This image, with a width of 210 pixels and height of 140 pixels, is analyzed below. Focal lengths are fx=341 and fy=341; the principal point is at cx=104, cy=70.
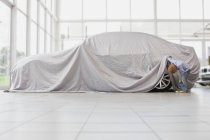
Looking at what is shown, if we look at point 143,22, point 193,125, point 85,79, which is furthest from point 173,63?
point 143,22

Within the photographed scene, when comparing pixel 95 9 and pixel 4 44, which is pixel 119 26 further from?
pixel 4 44

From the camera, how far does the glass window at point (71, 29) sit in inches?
558

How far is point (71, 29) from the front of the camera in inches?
560

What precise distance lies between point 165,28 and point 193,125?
12.8 metres

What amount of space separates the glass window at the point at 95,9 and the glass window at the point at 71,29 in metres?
0.54

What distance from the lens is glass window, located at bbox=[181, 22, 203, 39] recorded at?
1395 cm

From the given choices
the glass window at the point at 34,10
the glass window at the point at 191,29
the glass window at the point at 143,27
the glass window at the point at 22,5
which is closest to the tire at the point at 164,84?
the glass window at the point at 22,5

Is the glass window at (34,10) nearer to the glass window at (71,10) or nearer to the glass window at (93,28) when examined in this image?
the glass window at (71,10)

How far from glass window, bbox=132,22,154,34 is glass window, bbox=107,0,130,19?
0.50 meters

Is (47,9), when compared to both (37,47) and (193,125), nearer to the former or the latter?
(37,47)

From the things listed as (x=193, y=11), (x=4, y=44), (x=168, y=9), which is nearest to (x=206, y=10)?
(x=193, y=11)

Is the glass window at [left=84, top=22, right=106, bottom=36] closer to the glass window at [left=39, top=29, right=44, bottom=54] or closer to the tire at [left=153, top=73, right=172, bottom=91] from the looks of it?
the glass window at [left=39, top=29, right=44, bottom=54]

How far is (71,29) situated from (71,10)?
808mm

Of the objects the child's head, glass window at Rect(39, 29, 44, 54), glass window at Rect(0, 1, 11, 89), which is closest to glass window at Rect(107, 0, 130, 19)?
glass window at Rect(39, 29, 44, 54)
